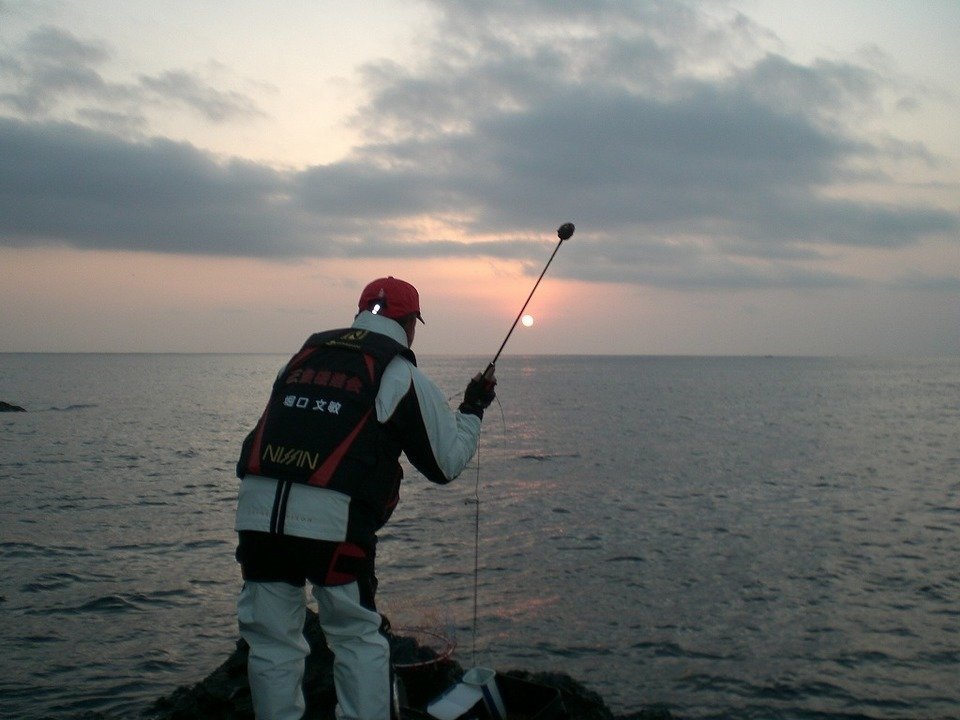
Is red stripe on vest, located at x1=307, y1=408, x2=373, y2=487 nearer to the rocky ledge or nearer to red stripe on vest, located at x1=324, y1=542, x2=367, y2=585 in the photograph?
red stripe on vest, located at x1=324, y1=542, x2=367, y2=585

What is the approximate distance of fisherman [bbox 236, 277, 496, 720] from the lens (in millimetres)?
4109

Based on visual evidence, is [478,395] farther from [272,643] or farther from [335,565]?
[272,643]

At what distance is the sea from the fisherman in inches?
62.2

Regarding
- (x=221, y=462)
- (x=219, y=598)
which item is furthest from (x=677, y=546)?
(x=221, y=462)

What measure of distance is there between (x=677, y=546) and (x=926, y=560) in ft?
13.9

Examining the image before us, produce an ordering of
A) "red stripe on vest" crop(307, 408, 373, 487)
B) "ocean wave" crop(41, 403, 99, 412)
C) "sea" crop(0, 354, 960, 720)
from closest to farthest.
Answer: "red stripe on vest" crop(307, 408, 373, 487) < "sea" crop(0, 354, 960, 720) < "ocean wave" crop(41, 403, 99, 412)

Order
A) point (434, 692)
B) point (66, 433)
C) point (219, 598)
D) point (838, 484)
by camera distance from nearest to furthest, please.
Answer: point (434, 692)
point (219, 598)
point (838, 484)
point (66, 433)

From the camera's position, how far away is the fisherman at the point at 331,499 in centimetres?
411

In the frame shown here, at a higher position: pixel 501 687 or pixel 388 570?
pixel 501 687

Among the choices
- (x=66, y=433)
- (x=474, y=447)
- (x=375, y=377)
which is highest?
(x=375, y=377)

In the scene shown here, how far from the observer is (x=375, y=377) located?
167 inches

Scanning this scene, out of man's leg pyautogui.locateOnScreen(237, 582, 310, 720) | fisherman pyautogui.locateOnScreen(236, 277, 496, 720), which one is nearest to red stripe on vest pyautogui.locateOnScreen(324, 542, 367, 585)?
fisherman pyautogui.locateOnScreen(236, 277, 496, 720)

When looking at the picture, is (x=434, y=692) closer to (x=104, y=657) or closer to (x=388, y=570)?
(x=104, y=657)

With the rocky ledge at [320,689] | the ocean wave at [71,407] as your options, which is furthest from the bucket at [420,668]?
the ocean wave at [71,407]
